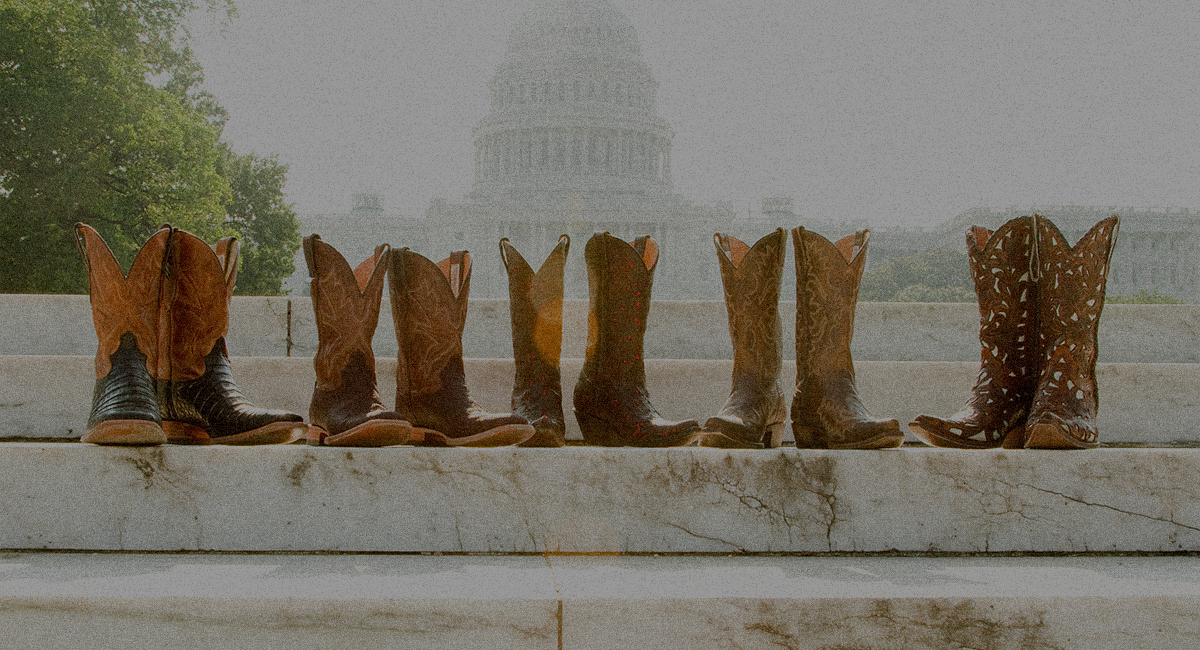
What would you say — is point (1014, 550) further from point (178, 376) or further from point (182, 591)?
point (178, 376)

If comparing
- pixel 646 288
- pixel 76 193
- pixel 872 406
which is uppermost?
pixel 76 193

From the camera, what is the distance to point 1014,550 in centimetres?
245

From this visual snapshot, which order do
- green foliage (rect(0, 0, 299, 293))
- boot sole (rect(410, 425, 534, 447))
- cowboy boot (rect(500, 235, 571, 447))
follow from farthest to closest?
green foliage (rect(0, 0, 299, 293))
cowboy boot (rect(500, 235, 571, 447))
boot sole (rect(410, 425, 534, 447))

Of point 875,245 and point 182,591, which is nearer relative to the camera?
point 182,591

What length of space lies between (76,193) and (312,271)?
1692cm

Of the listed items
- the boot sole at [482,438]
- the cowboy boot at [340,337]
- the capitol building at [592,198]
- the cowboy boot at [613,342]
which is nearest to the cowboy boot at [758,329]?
the cowboy boot at [613,342]

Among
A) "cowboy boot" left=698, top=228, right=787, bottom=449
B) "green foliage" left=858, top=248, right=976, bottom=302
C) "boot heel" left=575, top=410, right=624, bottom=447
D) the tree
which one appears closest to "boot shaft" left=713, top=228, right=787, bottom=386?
"cowboy boot" left=698, top=228, right=787, bottom=449

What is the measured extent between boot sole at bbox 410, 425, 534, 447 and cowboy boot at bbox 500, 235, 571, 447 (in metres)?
0.30

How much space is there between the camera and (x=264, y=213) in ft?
91.8

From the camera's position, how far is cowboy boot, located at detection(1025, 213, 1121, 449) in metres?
2.78

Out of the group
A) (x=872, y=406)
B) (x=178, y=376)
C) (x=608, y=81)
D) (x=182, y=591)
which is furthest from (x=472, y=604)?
(x=608, y=81)

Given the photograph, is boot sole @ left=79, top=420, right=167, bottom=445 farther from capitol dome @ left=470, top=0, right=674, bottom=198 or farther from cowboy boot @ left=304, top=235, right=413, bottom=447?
capitol dome @ left=470, top=0, right=674, bottom=198

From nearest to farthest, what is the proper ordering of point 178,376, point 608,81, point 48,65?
point 178,376
point 48,65
point 608,81

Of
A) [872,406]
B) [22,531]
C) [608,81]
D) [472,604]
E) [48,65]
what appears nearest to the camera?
[472,604]
